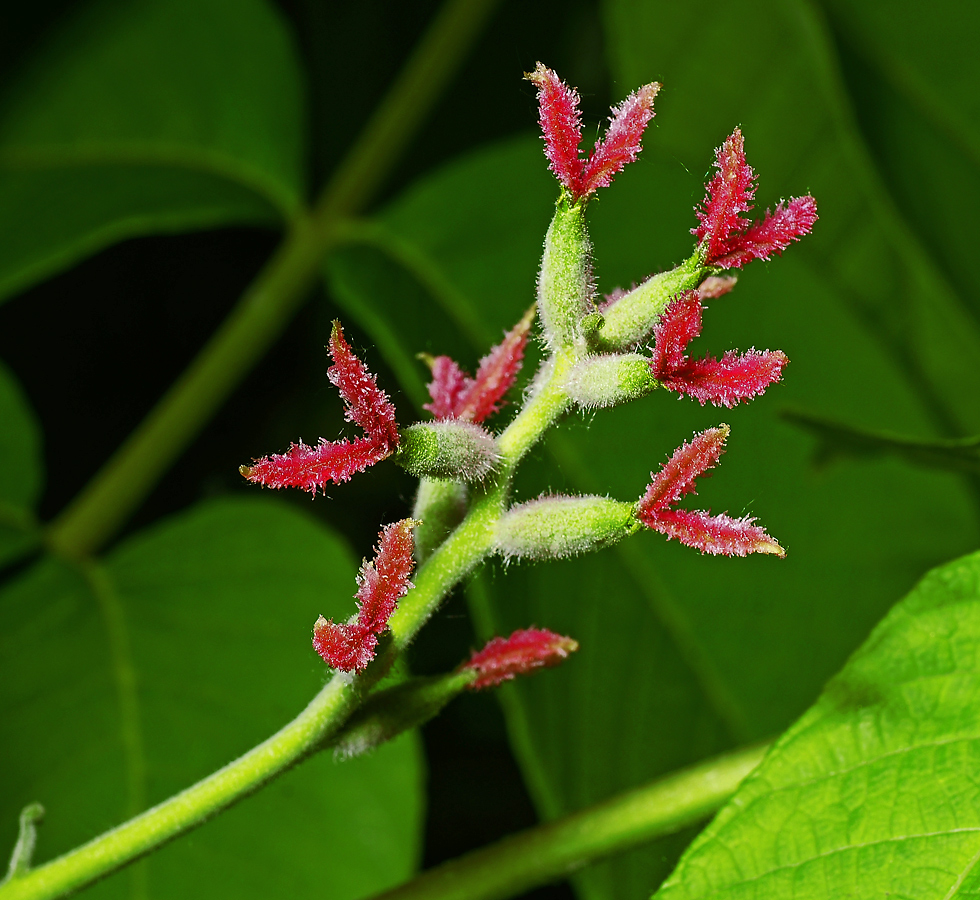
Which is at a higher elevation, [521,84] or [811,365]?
[521,84]

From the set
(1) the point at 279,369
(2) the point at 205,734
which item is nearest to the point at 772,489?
(2) the point at 205,734

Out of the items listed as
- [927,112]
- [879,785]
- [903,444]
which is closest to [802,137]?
[927,112]

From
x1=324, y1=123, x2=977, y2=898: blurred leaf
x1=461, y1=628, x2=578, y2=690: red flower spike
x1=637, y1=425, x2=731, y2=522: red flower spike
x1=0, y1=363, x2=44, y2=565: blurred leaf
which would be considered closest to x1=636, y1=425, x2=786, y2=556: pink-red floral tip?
x1=637, y1=425, x2=731, y2=522: red flower spike

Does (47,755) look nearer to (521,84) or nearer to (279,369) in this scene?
(279,369)

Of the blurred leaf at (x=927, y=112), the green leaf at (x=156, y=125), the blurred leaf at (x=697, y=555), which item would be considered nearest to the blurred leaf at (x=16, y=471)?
the green leaf at (x=156, y=125)

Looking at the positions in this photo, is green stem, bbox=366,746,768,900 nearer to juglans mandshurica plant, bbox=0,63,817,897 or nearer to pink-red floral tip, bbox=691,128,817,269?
juglans mandshurica plant, bbox=0,63,817,897

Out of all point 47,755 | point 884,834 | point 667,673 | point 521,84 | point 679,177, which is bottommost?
point 884,834

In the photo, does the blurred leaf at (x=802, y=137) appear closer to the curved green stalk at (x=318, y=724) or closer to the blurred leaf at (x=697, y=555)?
the blurred leaf at (x=697, y=555)
